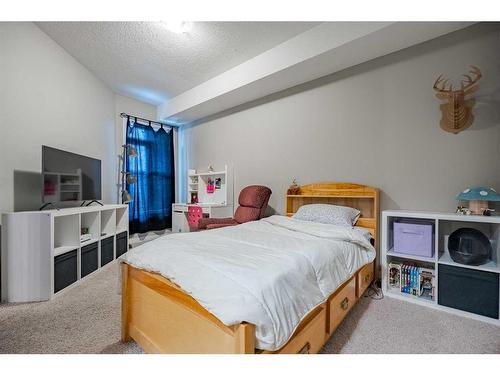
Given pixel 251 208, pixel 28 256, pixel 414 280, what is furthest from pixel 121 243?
pixel 414 280

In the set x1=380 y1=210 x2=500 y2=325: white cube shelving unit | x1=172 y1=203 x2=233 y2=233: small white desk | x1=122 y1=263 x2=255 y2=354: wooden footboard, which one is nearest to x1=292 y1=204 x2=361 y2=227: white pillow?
x1=380 y1=210 x2=500 y2=325: white cube shelving unit

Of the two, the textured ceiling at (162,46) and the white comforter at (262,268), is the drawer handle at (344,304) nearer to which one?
the white comforter at (262,268)

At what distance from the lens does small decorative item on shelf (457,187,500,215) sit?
171cm

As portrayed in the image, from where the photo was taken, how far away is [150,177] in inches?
168

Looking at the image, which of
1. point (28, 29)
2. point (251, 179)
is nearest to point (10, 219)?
point (28, 29)

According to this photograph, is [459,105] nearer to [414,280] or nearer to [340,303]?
[414,280]

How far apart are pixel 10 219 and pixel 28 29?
1845mm

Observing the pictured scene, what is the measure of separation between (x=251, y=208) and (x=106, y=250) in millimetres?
1893

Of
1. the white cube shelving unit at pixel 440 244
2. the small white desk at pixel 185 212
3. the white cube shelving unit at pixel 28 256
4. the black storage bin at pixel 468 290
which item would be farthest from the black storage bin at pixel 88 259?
the black storage bin at pixel 468 290

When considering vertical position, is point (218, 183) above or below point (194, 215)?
above

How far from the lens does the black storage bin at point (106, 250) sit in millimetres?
2814
